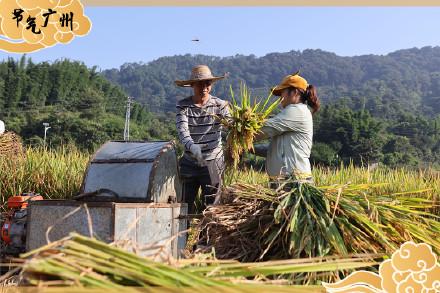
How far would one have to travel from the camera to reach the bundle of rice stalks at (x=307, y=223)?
281cm

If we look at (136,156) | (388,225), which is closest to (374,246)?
(388,225)

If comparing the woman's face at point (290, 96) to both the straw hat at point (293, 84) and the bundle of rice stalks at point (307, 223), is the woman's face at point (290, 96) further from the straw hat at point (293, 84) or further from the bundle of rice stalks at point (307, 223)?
the bundle of rice stalks at point (307, 223)

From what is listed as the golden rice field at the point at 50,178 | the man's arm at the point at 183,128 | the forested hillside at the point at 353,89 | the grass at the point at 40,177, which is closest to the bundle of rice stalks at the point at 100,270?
the man's arm at the point at 183,128

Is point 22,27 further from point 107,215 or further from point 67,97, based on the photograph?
point 67,97

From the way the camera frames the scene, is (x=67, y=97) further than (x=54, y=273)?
Yes

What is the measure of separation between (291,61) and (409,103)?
136 ft

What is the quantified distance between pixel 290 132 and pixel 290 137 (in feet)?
0.13

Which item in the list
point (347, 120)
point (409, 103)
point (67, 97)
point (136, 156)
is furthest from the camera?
point (409, 103)

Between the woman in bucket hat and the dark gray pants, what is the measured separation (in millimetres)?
929

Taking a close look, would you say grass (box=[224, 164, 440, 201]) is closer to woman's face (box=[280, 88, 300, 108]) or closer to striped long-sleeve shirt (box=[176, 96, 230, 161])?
striped long-sleeve shirt (box=[176, 96, 230, 161])

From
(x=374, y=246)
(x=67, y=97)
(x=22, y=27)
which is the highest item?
(x=67, y=97)

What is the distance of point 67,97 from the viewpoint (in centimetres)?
6397

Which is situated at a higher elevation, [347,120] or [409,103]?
[409,103]

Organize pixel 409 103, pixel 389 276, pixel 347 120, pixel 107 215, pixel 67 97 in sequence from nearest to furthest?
pixel 389 276, pixel 107 215, pixel 347 120, pixel 67 97, pixel 409 103
